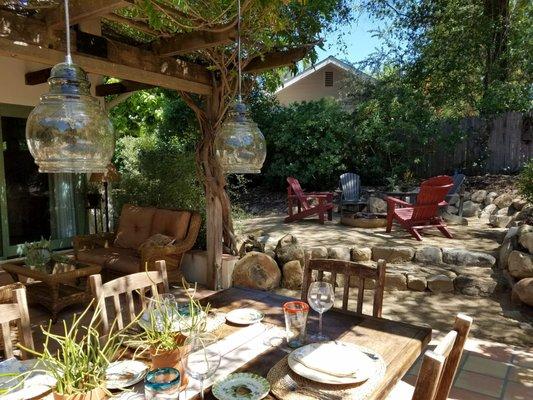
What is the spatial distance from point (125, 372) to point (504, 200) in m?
7.91

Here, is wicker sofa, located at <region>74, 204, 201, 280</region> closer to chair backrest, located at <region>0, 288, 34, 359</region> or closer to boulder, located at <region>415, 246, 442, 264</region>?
chair backrest, located at <region>0, 288, 34, 359</region>

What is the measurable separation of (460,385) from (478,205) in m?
6.20

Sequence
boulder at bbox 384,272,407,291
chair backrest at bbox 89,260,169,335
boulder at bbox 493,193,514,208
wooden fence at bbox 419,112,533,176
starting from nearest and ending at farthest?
chair backrest at bbox 89,260,169,335
boulder at bbox 384,272,407,291
boulder at bbox 493,193,514,208
wooden fence at bbox 419,112,533,176

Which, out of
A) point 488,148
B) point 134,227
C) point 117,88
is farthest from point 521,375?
point 488,148

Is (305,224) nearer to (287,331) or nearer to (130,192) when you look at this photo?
(130,192)

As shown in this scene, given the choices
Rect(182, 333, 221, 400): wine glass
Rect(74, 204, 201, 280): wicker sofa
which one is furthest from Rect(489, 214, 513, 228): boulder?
Rect(182, 333, 221, 400): wine glass

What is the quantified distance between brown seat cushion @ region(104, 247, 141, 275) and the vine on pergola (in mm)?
1007

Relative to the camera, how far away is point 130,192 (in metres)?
5.75

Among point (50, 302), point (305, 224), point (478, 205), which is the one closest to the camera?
point (50, 302)

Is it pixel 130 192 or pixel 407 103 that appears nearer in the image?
pixel 130 192

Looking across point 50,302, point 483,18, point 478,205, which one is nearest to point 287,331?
point 50,302

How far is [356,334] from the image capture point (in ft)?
5.84

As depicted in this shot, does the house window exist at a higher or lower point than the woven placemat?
higher

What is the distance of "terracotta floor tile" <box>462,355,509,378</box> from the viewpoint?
2.70m
